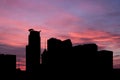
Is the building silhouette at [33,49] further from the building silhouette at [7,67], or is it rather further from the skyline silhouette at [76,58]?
the skyline silhouette at [76,58]

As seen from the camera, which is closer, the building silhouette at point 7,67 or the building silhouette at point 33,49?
the building silhouette at point 7,67

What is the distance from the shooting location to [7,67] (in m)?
57.1

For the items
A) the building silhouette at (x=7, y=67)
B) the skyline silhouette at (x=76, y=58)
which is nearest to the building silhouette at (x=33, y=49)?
the building silhouette at (x=7, y=67)

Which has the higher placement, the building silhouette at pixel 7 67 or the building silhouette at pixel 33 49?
the building silhouette at pixel 33 49

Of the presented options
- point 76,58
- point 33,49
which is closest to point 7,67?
point 76,58

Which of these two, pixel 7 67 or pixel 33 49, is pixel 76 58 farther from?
pixel 33 49

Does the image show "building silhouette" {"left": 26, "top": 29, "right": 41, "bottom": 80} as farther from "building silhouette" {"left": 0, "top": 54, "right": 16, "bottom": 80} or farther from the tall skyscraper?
"building silhouette" {"left": 0, "top": 54, "right": 16, "bottom": 80}

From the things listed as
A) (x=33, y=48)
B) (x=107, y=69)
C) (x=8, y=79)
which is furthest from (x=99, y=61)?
(x=33, y=48)

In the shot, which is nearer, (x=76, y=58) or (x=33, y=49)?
(x=76, y=58)

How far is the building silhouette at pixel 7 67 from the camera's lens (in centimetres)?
5650

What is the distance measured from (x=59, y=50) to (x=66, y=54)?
1.22m

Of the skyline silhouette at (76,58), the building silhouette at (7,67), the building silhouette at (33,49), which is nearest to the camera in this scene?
the skyline silhouette at (76,58)

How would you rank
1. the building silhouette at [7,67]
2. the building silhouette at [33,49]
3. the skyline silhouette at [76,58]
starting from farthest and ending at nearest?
the building silhouette at [33,49]
the building silhouette at [7,67]
the skyline silhouette at [76,58]

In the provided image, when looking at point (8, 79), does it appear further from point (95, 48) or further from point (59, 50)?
point (95, 48)
